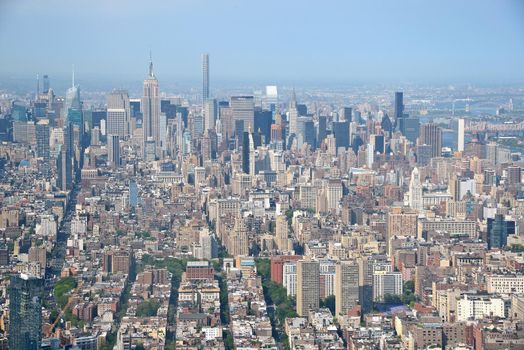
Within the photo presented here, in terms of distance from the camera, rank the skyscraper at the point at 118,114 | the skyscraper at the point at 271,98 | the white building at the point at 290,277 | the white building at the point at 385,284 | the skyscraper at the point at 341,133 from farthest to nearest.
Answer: the skyscraper at the point at 341,133
the skyscraper at the point at 271,98
the skyscraper at the point at 118,114
the white building at the point at 290,277
the white building at the point at 385,284

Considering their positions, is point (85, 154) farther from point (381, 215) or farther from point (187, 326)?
point (187, 326)

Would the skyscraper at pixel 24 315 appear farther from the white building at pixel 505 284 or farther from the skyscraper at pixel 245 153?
Result: the skyscraper at pixel 245 153

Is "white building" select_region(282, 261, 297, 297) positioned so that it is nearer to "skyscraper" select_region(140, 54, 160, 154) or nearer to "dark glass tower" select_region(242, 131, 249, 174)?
"dark glass tower" select_region(242, 131, 249, 174)

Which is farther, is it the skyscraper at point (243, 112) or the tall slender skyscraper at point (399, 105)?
the skyscraper at point (243, 112)

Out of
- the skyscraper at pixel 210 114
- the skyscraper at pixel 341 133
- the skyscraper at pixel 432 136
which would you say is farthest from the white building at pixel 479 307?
the skyscraper at pixel 210 114

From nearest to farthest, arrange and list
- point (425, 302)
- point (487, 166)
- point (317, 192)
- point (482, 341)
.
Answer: point (482, 341)
point (425, 302)
point (317, 192)
point (487, 166)

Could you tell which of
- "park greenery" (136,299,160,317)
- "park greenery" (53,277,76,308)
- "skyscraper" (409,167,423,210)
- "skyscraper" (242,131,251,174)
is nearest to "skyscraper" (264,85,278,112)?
"skyscraper" (242,131,251,174)

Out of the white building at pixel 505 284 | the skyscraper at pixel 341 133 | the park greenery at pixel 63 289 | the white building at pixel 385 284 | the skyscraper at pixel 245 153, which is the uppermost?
the skyscraper at pixel 341 133

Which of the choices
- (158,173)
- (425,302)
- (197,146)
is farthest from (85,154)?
(425,302)
